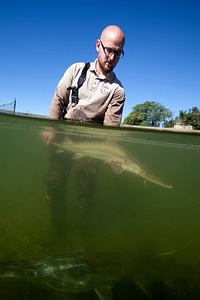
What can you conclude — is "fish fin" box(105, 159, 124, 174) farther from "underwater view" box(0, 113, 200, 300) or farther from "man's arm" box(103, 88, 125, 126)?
"man's arm" box(103, 88, 125, 126)

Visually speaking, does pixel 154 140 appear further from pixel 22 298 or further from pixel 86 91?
pixel 22 298

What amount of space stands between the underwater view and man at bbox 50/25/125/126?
35 centimetres

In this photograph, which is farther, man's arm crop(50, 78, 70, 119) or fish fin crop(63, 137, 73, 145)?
fish fin crop(63, 137, 73, 145)

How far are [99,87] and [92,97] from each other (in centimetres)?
16

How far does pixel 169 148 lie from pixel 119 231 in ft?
9.85

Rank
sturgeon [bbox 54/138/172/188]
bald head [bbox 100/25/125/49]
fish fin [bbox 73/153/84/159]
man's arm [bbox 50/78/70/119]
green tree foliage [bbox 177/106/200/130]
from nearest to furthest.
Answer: bald head [bbox 100/25/125/49] → man's arm [bbox 50/78/70/119] → sturgeon [bbox 54/138/172/188] → fish fin [bbox 73/153/84/159] → green tree foliage [bbox 177/106/200/130]

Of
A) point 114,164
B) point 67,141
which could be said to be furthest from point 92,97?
point 114,164

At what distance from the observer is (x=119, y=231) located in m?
6.35

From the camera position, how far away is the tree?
347 ft

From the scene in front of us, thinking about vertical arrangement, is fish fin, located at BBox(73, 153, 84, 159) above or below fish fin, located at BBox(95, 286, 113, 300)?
above

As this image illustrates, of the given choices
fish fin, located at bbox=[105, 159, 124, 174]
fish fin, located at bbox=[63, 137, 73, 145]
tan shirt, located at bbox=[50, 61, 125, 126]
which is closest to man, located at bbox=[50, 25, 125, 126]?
tan shirt, located at bbox=[50, 61, 125, 126]

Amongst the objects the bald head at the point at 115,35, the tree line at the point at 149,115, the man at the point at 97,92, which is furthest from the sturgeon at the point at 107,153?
the tree line at the point at 149,115

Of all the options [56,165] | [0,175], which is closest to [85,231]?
[56,165]

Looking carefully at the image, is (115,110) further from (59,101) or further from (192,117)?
(192,117)
